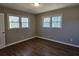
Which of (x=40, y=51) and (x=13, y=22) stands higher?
(x=13, y=22)

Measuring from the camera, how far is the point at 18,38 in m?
5.20

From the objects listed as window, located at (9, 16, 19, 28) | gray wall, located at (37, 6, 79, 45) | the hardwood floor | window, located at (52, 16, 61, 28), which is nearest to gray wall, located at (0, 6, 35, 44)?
window, located at (9, 16, 19, 28)

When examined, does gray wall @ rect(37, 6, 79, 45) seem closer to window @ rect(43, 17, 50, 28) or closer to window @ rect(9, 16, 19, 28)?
window @ rect(43, 17, 50, 28)

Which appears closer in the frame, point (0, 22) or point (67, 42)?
point (0, 22)

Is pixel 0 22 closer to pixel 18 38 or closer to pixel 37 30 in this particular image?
pixel 18 38

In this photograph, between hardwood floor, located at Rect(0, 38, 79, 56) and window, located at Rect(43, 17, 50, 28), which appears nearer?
hardwood floor, located at Rect(0, 38, 79, 56)

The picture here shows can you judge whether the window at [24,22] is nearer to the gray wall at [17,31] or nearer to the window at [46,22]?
the gray wall at [17,31]

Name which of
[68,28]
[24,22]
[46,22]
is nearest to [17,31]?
[24,22]

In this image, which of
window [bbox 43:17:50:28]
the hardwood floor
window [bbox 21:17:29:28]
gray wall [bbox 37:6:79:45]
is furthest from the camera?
window [bbox 43:17:50:28]

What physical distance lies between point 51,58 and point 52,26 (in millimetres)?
4864

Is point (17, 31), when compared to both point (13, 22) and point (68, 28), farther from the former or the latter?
point (68, 28)

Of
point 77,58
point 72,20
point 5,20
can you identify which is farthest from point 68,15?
point 77,58

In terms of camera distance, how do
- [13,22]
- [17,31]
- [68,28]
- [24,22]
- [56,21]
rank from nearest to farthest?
[68,28] → [13,22] → [17,31] → [56,21] → [24,22]

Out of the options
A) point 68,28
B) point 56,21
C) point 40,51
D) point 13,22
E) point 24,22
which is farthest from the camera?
point 24,22
